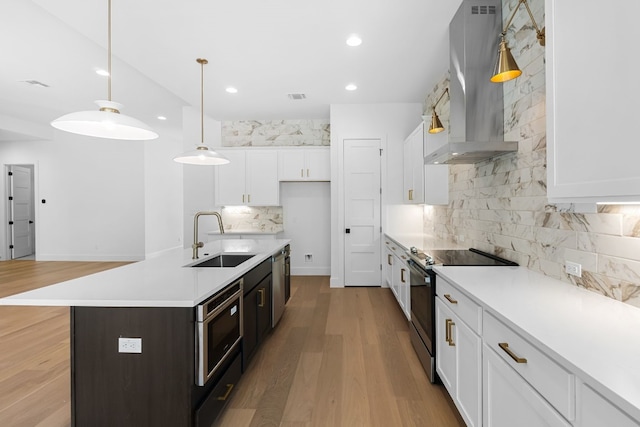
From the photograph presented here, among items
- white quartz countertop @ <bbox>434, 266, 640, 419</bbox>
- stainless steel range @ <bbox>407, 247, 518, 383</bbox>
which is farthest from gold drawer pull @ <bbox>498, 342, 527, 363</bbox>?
stainless steel range @ <bbox>407, 247, 518, 383</bbox>

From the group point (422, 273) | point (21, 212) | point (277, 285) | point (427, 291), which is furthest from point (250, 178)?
point (21, 212)

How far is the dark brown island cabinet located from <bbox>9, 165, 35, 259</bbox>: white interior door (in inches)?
350

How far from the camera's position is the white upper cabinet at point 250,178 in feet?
18.0

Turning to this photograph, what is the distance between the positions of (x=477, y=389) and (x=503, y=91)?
2.20 metres

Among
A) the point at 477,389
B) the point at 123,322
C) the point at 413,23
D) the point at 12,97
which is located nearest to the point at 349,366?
the point at 477,389

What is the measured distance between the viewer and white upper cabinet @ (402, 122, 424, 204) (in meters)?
3.83

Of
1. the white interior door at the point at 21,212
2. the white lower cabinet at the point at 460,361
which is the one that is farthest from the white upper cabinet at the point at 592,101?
the white interior door at the point at 21,212

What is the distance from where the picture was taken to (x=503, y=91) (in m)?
2.46

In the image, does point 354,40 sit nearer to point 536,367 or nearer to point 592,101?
point 592,101

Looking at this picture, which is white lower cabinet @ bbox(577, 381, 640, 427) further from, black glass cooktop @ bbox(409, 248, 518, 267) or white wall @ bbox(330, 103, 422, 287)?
white wall @ bbox(330, 103, 422, 287)

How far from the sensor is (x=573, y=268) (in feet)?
5.53

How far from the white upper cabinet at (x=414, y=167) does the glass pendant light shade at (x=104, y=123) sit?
3000mm

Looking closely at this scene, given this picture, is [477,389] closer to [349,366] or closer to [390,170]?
[349,366]

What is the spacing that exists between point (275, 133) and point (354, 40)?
10.1ft
